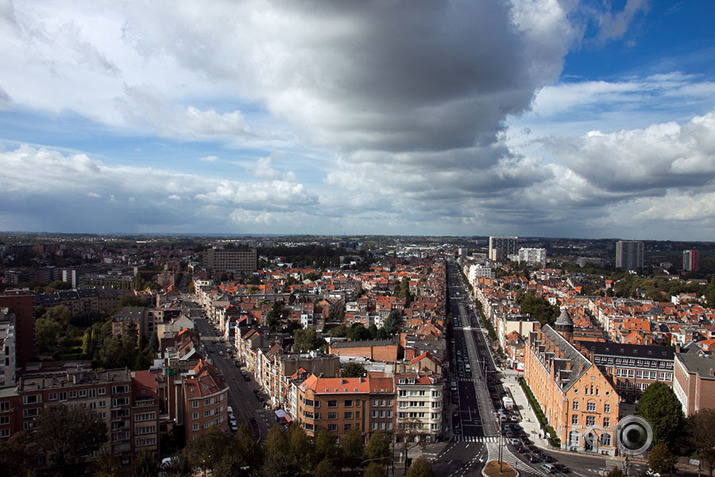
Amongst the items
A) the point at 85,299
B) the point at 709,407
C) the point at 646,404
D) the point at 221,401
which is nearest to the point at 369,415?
the point at 221,401

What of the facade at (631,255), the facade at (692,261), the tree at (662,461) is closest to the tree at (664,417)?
the tree at (662,461)

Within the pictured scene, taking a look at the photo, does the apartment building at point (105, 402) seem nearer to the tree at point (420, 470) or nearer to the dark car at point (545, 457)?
the tree at point (420, 470)

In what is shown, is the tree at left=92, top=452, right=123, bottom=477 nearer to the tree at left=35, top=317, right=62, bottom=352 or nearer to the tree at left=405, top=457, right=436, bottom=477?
the tree at left=405, top=457, right=436, bottom=477

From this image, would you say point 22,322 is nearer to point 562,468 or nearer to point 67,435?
point 67,435

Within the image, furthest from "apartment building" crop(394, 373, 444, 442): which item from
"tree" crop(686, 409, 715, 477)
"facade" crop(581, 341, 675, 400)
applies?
"facade" crop(581, 341, 675, 400)

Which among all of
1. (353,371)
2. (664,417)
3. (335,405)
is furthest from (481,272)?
(335,405)

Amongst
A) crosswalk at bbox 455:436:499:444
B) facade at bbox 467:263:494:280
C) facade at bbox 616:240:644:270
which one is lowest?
crosswalk at bbox 455:436:499:444
